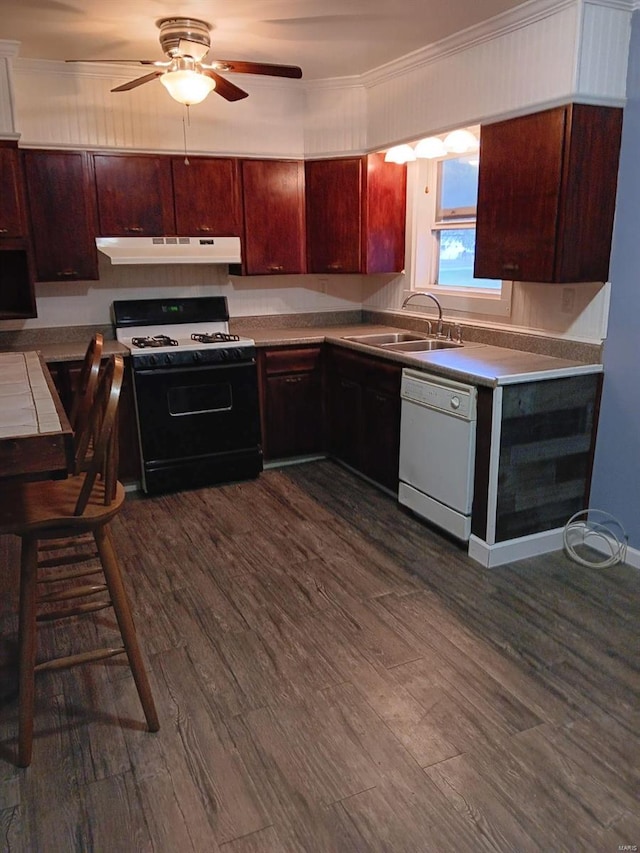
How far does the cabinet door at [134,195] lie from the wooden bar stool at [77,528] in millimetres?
2209

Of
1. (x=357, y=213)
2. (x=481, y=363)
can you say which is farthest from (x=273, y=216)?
(x=481, y=363)

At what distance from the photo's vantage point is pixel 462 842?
5.32 feet

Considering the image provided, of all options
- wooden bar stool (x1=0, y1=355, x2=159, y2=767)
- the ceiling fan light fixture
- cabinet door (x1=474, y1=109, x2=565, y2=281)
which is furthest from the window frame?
wooden bar stool (x1=0, y1=355, x2=159, y2=767)

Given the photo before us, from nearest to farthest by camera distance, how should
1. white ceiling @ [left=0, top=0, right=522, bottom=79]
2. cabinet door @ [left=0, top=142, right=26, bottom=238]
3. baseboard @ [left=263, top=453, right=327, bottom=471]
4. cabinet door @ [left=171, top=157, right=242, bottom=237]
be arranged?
white ceiling @ [left=0, top=0, right=522, bottom=79] → cabinet door @ [left=0, top=142, right=26, bottom=238] → cabinet door @ [left=171, top=157, right=242, bottom=237] → baseboard @ [left=263, top=453, right=327, bottom=471]

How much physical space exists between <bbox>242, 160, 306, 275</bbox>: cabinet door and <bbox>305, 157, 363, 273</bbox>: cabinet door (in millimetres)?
75

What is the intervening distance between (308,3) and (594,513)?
2653mm

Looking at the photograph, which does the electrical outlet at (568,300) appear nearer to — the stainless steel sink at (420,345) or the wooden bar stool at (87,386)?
the stainless steel sink at (420,345)

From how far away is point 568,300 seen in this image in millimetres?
3180

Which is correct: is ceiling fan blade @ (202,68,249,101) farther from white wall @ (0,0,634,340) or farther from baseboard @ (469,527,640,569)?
baseboard @ (469,527,640,569)

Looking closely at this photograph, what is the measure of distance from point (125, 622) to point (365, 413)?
225 centimetres

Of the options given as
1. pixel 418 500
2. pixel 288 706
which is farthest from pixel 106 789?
pixel 418 500

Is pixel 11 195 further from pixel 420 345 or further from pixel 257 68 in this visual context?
pixel 420 345

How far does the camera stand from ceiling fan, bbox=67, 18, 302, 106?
2.86m

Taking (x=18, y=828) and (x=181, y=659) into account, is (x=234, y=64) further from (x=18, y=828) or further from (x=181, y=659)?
(x=18, y=828)
